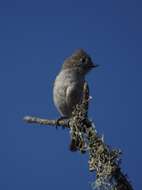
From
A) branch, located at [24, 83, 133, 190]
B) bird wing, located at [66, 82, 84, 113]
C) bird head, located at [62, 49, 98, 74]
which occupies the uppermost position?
bird head, located at [62, 49, 98, 74]

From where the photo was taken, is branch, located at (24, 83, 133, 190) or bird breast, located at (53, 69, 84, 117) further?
bird breast, located at (53, 69, 84, 117)

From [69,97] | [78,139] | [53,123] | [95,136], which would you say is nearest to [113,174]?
[95,136]

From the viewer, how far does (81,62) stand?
786 centimetres

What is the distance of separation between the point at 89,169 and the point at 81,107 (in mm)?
1482

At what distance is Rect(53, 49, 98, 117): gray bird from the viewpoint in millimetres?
7426

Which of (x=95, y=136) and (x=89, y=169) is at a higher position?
(x=95, y=136)

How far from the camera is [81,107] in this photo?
143 inches

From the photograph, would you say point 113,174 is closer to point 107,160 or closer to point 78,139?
point 107,160

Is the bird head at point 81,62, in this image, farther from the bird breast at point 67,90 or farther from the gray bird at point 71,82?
the bird breast at point 67,90

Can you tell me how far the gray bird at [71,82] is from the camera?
24.4ft

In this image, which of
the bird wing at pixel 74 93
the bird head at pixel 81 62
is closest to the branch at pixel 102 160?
the bird wing at pixel 74 93

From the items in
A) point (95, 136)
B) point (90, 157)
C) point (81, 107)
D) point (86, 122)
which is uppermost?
point (81, 107)

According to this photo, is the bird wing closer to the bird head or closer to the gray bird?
the gray bird

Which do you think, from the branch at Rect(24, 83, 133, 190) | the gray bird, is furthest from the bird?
the branch at Rect(24, 83, 133, 190)
